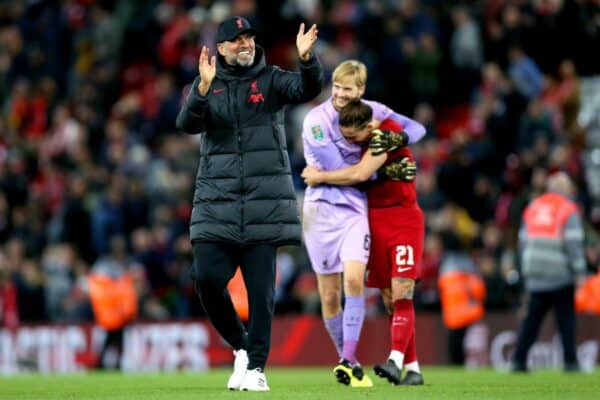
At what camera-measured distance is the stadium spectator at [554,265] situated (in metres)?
17.3

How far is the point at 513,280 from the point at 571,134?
9.46 feet

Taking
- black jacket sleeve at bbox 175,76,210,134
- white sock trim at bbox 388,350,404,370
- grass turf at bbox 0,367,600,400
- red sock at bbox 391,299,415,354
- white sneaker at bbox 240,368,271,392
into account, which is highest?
black jacket sleeve at bbox 175,76,210,134

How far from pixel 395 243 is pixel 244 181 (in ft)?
5.17

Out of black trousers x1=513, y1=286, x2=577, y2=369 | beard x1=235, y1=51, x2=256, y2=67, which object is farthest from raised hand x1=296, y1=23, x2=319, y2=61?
black trousers x1=513, y1=286, x2=577, y2=369

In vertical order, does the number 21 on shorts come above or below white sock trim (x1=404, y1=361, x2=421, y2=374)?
above

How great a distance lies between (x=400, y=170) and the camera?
1295 centimetres

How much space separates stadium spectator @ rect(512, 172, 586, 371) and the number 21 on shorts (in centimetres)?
478

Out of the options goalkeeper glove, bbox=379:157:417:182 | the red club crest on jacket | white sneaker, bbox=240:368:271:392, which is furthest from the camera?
goalkeeper glove, bbox=379:157:417:182

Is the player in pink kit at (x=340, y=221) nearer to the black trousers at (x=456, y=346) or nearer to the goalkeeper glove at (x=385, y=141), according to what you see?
the goalkeeper glove at (x=385, y=141)

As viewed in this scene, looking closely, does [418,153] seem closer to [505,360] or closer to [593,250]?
[505,360]

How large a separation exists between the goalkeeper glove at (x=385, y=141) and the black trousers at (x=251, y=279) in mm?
1374

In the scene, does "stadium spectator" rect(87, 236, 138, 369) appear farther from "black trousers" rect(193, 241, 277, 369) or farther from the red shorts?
"black trousers" rect(193, 241, 277, 369)

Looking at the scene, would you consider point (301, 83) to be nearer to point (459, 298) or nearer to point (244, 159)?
point (244, 159)

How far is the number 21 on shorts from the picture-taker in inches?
504
